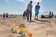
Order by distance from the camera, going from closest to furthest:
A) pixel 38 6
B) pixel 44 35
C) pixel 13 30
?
1. pixel 44 35
2. pixel 13 30
3. pixel 38 6

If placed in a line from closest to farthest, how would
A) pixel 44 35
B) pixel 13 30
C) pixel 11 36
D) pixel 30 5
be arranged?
pixel 11 36 < pixel 44 35 < pixel 13 30 < pixel 30 5

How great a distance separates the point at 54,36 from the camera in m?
3.67

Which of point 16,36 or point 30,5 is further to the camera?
point 30,5

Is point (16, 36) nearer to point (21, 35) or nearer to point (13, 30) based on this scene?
point (21, 35)

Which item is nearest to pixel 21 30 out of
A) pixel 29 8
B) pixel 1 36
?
pixel 1 36

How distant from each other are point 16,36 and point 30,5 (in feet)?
15.9

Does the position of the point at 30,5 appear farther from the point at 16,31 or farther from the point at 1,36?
the point at 1,36

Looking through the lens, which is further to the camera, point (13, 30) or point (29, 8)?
point (29, 8)

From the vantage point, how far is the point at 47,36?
3686 mm

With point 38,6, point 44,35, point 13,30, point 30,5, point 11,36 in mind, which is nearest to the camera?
point 11,36

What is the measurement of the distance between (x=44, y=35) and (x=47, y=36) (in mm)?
138

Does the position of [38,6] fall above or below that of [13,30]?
above

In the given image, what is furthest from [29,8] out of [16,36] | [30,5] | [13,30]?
[16,36]

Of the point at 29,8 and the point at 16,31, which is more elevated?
the point at 29,8
